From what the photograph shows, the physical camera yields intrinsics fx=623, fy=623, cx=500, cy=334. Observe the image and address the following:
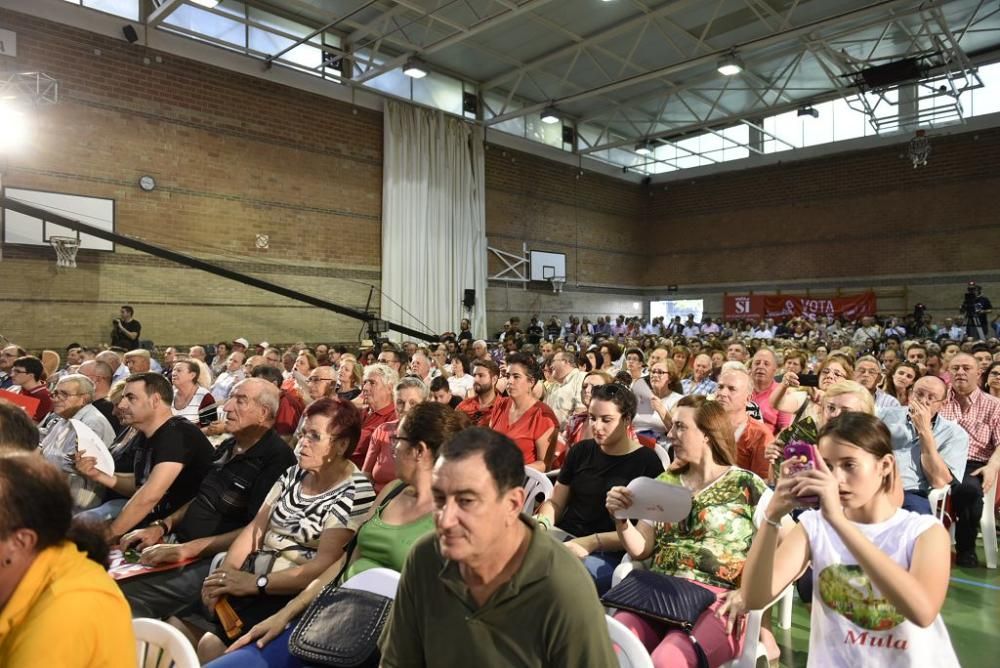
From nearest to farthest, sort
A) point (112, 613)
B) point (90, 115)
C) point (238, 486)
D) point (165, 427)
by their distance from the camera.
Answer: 1. point (112, 613)
2. point (238, 486)
3. point (165, 427)
4. point (90, 115)

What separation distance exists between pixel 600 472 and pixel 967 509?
2.78 m

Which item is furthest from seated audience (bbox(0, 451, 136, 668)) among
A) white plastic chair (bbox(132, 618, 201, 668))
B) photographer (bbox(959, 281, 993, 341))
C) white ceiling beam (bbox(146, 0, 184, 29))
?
photographer (bbox(959, 281, 993, 341))

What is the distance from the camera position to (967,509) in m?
4.06

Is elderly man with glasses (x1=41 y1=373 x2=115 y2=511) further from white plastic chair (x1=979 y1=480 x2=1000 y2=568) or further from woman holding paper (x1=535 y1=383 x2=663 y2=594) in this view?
white plastic chair (x1=979 y1=480 x2=1000 y2=568)

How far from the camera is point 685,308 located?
71.4ft

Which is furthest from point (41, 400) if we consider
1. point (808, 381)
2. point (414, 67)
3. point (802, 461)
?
point (414, 67)

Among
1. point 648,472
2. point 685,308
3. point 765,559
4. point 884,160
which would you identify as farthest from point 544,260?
point 765,559

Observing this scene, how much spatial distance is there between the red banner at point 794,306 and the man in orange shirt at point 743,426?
16329 millimetres

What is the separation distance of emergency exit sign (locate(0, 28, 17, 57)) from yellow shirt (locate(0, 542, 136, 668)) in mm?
12586

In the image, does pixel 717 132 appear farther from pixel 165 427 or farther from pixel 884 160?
pixel 165 427

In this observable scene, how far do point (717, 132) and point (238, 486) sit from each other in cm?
2032

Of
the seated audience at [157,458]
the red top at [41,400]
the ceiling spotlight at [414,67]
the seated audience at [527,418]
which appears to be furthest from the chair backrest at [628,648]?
the ceiling spotlight at [414,67]

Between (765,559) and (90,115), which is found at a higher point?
(90,115)

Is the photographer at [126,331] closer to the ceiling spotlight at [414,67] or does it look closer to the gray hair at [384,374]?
the ceiling spotlight at [414,67]
